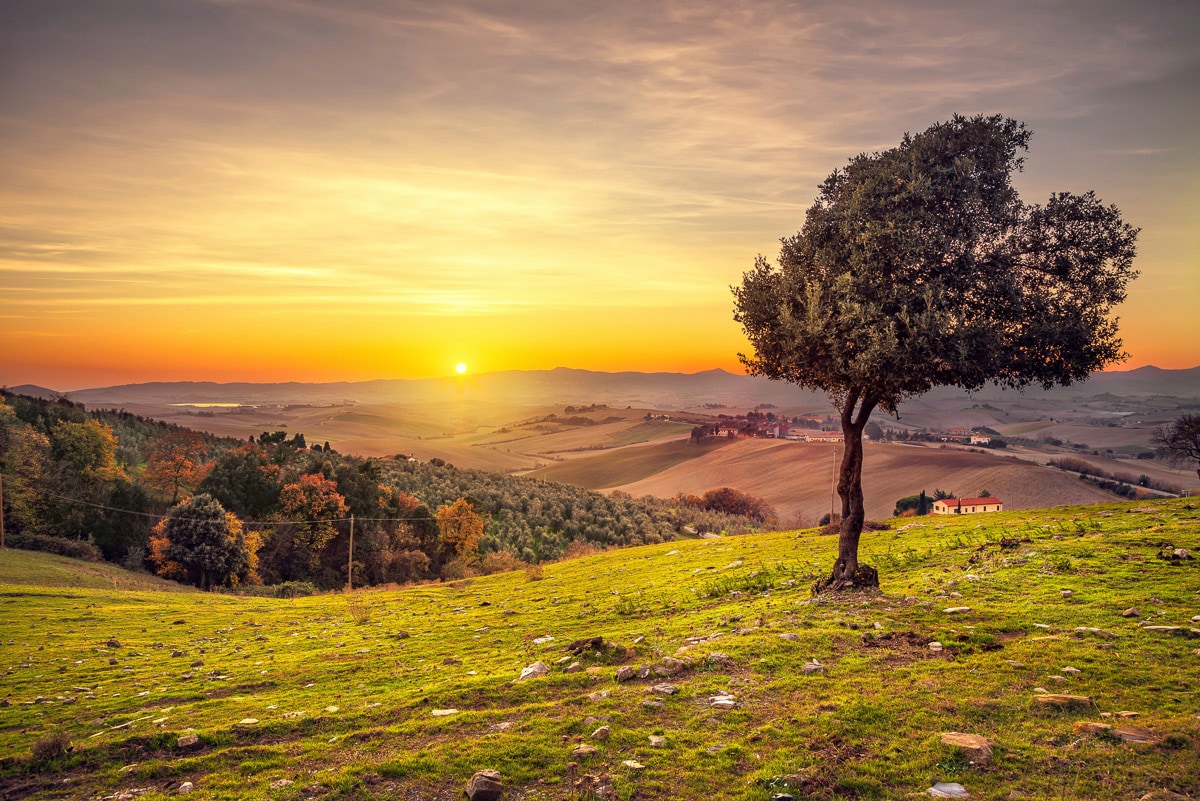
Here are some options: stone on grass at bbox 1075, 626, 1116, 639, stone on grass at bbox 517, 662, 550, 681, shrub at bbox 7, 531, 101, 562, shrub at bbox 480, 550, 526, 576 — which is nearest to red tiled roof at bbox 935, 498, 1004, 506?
shrub at bbox 480, 550, 526, 576

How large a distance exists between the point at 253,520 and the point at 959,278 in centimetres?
6769

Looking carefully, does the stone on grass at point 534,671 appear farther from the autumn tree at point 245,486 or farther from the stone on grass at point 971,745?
the autumn tree at point 245,486

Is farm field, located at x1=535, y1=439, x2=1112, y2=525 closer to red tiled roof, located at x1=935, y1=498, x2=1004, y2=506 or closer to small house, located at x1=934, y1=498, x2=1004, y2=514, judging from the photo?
red tiled roof, located at x1=935, y1=498, x2=1004, y2=506

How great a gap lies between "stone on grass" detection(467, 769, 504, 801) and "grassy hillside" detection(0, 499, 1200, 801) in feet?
0.80

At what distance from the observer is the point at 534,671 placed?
12.0 meters

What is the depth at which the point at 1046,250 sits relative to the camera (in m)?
16.4

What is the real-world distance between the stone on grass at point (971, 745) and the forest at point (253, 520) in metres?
42.6

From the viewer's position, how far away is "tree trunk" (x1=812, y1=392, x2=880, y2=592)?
1692cm

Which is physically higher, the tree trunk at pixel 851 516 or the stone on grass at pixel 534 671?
the tree trunk at pixel 851 516

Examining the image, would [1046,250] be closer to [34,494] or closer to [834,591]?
[834,591]

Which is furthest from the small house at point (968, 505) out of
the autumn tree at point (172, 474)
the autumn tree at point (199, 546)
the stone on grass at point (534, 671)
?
the autumn tree at point (172, 474)

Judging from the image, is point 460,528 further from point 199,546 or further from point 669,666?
point 669,666

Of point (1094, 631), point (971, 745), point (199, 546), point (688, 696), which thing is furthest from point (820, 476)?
point (971, 745)

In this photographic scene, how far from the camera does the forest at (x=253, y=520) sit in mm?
50750
